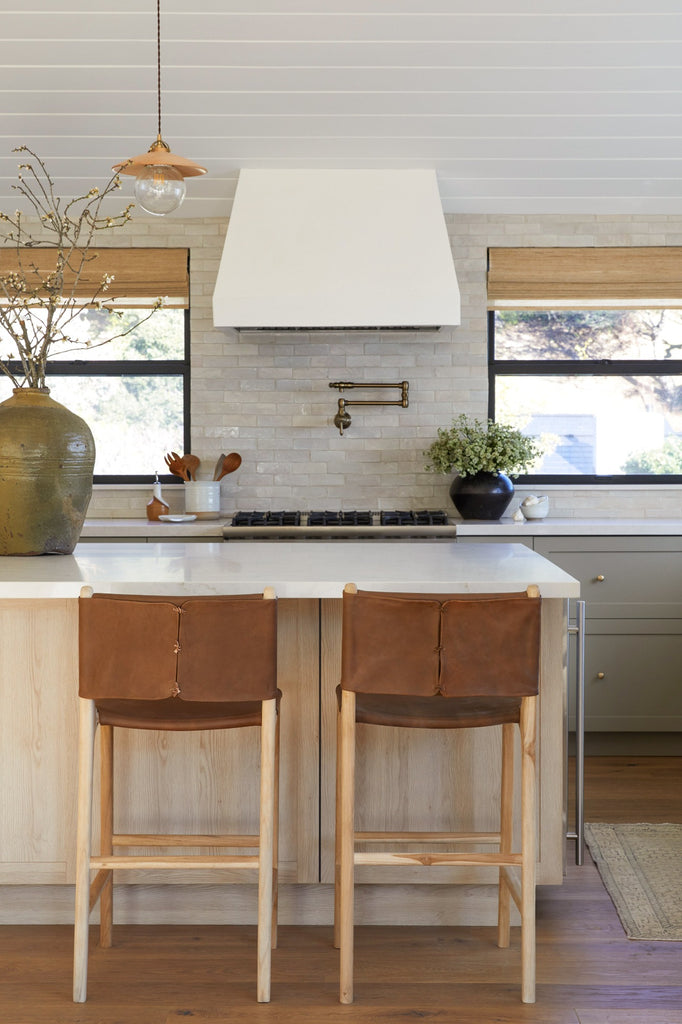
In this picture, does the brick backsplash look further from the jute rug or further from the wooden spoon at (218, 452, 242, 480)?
the jute rug

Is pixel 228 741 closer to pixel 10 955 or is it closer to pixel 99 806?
pixel 99 806

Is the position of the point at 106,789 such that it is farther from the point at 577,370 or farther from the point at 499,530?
the point at 577,370

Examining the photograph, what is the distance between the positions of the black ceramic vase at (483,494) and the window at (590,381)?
1.62 ft

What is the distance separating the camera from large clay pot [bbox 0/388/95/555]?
2.87 m

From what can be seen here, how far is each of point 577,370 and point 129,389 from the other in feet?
7.96

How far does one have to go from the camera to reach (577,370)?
5.17m

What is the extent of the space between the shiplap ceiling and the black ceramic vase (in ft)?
4.67

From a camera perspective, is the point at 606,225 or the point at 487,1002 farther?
the point at 606,225

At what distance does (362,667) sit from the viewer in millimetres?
2238

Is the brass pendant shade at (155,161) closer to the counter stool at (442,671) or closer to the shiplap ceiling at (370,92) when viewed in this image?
the shiplap ceiling at (370,92)

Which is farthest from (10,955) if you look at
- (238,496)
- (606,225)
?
(606,225)

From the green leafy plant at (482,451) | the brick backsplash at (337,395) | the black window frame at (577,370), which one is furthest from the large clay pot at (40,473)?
the black window frame at (577,370)

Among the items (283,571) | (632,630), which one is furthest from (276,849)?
(632,630)

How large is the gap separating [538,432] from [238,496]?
1.66 meters
